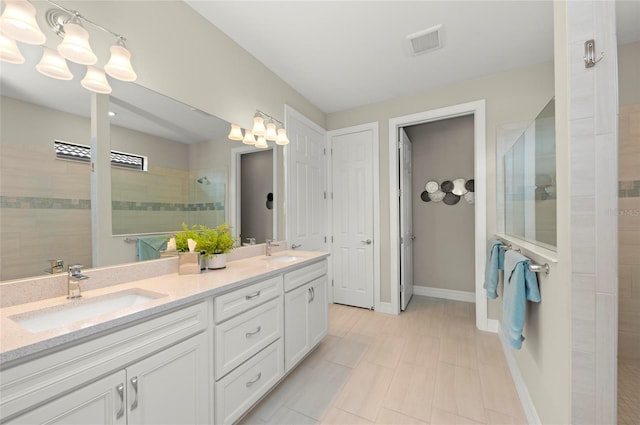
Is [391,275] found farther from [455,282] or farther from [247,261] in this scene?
[247,261]

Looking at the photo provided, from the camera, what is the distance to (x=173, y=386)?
112cm

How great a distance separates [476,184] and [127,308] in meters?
3.06

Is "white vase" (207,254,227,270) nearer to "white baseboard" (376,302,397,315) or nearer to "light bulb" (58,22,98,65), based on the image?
"light bulb" (58,22,98,65)

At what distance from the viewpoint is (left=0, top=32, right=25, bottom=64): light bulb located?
1.02 metres

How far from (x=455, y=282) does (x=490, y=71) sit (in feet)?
8.78

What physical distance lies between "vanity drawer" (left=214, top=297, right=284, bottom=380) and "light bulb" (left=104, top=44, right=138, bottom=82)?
4.57 feet

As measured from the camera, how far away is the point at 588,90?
0.92 m

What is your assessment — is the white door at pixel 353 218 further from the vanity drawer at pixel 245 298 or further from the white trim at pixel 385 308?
the vanity drawer at pixel 245 298

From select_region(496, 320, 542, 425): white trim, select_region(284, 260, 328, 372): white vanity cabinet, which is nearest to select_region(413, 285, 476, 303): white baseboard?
select_region(496, 320, 542, 425): white trim

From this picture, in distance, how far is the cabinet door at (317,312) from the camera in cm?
216

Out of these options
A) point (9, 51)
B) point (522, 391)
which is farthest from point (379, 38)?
point (522, 391)

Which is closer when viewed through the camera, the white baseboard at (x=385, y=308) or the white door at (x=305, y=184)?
the white door at (x=305, y=184)

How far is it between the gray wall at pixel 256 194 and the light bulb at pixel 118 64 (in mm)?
→ 989

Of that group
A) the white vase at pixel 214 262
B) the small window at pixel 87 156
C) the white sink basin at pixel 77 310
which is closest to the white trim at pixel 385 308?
the white vase at pixel 214 262
